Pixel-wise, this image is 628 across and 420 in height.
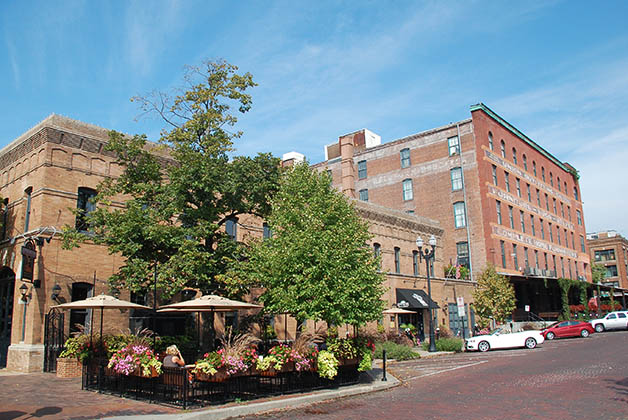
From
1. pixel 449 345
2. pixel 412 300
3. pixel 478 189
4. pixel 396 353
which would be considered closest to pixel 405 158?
pixel 478 189

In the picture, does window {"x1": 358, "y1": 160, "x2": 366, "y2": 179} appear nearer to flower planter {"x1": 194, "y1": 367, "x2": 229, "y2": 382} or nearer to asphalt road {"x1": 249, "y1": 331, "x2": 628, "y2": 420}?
asphalt road {"x1": 249, "y1": 331, "x2": 628, "y2": 420}

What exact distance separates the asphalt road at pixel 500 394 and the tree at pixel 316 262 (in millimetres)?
3048

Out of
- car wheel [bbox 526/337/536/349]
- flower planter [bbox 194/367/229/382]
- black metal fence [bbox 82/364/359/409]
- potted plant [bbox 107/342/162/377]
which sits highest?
potted plant [bbox 107/342/162/377]

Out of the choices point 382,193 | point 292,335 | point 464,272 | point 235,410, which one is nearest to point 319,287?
point 235,410

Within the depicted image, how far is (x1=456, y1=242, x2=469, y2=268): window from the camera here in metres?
43.8

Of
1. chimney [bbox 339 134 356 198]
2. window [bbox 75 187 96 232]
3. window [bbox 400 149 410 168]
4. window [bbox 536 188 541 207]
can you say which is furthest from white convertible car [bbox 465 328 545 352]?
window [bbox 536 188 541 207]

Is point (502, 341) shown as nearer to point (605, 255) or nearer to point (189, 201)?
point (189, 201)

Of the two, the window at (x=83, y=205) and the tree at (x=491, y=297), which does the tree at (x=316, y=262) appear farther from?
the tree at (x=491, y=297)

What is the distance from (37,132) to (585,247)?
65.0 m

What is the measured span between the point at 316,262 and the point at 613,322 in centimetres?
3716

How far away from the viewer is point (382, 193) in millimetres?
50094

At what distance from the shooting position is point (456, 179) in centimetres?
4550

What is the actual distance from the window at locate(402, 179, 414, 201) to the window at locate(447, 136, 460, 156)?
188 inches

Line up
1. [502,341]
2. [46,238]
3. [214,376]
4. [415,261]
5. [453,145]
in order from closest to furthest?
1. [214,376]
2. [46,238]
3. [502,341]
4. [415,261]
5. [453,145]
